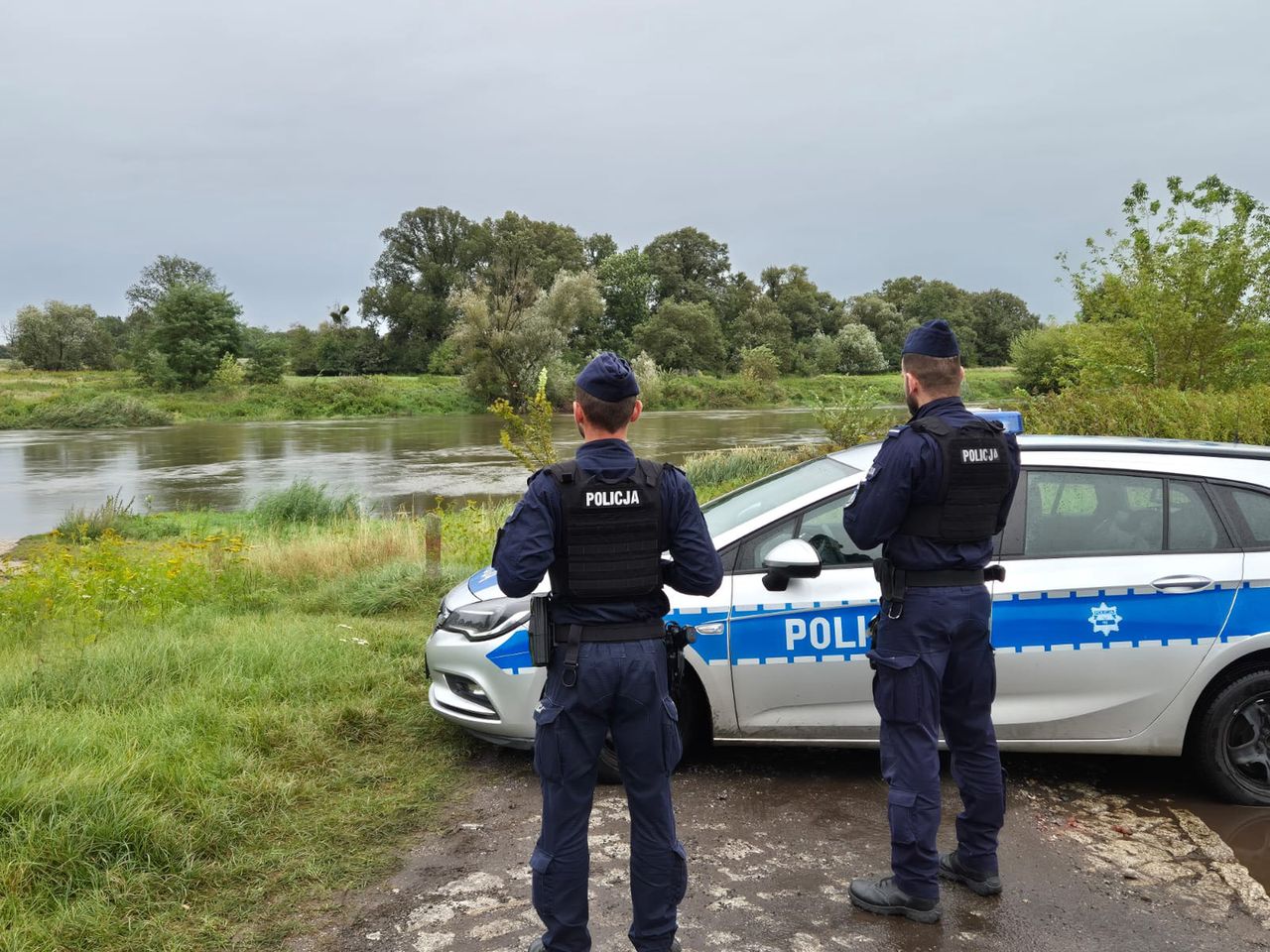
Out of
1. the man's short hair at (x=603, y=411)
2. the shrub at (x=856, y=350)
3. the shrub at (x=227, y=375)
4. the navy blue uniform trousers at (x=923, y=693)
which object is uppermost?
the shrub at (x=856, y=350)

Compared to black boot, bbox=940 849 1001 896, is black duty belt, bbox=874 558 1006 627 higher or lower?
higher

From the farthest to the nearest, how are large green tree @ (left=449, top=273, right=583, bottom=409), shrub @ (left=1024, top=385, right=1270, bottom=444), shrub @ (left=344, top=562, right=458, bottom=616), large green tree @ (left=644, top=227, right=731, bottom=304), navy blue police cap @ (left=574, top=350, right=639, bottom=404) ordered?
large green tree @ (left=644, top=227, right=731, bottom=304), large green tree @ (left=449, top=273, right=583, bottom=409), shrub @ (left=1024, top=385, right=1270, bottom=444), shrub @ (left=344, top=562, right=458, bottom=616), navy blue police cap @ (left=574, top=350, right=639, bottom=404)

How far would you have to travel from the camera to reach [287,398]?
52031 mm

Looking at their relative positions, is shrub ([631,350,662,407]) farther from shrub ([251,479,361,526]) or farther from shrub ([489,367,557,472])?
shrub ([489,367,557,472])

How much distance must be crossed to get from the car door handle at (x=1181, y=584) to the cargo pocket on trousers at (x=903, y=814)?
63.6 inches

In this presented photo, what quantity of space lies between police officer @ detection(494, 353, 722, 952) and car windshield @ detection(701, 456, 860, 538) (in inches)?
63.1

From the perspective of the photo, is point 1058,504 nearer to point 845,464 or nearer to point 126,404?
point 845,464

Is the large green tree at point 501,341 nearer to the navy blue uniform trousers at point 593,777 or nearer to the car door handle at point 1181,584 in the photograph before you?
the car door handle at point 1181,584

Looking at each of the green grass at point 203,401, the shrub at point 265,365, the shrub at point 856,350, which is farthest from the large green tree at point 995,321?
the shrub at point 265,365

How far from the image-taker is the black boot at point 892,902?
117 inches

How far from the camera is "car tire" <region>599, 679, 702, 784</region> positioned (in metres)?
4.04

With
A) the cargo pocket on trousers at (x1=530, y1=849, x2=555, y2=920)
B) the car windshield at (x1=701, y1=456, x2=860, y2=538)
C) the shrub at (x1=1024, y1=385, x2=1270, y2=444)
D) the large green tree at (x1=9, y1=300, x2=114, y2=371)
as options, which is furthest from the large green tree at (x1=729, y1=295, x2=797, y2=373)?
the cargo pocket on trousers at (x1=530, y1=849, x2=555, y2=920)

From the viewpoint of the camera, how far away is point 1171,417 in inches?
375

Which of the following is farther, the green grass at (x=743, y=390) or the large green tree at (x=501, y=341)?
the green grass at (x=743, y=390)
